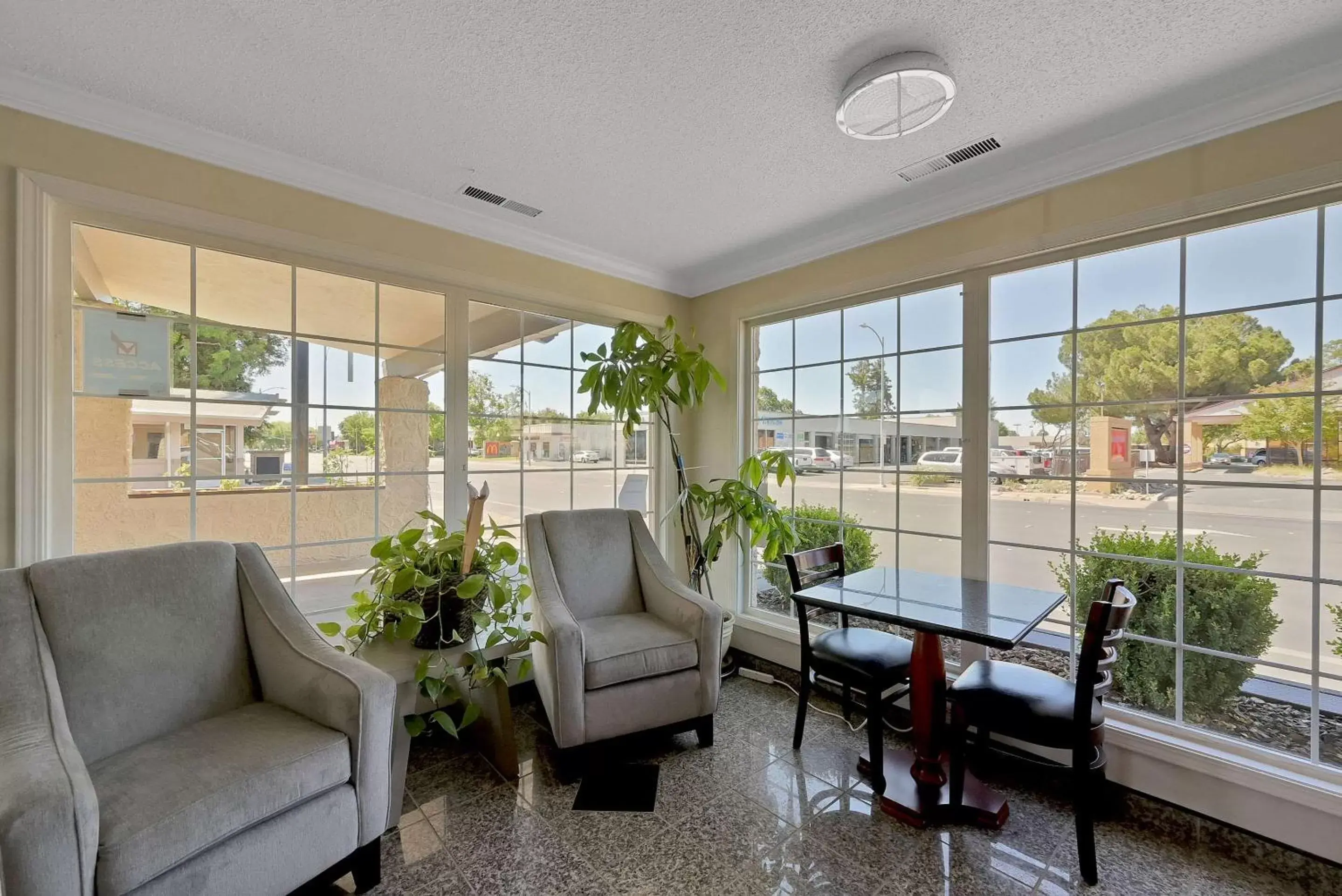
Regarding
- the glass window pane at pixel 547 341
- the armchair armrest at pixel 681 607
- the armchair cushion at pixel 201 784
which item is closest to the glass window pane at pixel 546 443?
the glass window pane at pixel 547 341

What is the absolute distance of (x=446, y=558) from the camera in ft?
7.24

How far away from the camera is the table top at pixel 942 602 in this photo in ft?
5.85

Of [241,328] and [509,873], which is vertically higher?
[241,328]

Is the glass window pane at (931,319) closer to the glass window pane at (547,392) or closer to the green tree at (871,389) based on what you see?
the green tree at (871,389)

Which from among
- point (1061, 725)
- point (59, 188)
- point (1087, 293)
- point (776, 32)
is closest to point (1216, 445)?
point (1087, 293)

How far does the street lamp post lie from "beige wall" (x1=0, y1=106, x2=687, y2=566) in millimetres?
1693

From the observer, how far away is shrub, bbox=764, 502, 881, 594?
302 cm

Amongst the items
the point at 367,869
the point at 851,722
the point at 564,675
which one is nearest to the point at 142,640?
the point at 367,869

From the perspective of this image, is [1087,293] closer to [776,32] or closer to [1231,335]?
[1231,335]

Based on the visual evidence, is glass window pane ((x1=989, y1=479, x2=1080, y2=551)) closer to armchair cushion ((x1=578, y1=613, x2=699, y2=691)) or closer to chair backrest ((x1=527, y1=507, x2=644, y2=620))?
armchair cushion ((x1=578, y1=613, x2=699, y2=691))

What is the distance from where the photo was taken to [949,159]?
2285 millimetres

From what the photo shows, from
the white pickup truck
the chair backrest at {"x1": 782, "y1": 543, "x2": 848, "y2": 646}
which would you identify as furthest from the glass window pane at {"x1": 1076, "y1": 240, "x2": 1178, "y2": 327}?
the chair backrest at {"x1": 782, "y1": 543, "x2": 848, "y2": 646}

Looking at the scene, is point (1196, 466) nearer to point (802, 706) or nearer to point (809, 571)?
point (809, 571)

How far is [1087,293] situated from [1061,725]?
172 centimetres
